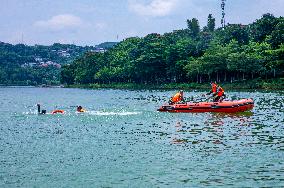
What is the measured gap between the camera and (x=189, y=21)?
191 metres

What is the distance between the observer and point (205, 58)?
120 m

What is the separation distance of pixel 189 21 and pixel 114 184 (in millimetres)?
174187

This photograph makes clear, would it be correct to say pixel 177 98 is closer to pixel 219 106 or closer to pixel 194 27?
pixel 219 106

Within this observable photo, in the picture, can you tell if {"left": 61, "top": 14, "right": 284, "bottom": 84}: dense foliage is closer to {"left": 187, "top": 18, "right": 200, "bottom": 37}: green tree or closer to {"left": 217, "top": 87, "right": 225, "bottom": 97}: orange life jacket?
{"left": 187, "top": 18, "right": 200, "bottom": 37}: green tree

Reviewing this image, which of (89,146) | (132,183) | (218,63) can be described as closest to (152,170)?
(132,183)

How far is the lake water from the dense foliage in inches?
2651

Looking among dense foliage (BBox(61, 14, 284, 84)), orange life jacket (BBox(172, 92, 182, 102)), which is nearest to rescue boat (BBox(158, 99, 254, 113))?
orange life jacket (BBox(172, 92, 182, 102))

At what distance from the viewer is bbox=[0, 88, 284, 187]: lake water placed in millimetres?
21484

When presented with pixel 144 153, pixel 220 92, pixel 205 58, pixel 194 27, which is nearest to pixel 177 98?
pixel 220 92

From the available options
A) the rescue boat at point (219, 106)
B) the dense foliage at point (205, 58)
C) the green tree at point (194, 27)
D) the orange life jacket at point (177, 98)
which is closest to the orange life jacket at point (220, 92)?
the rescue boat at point (219, 106)

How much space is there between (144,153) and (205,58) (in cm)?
9498

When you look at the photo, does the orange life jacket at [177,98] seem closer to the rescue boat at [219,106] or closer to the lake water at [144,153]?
the rescue boat at [219,106]

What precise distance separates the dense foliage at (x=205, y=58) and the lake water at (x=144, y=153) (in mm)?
67341

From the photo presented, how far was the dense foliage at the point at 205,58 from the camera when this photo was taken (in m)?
112
